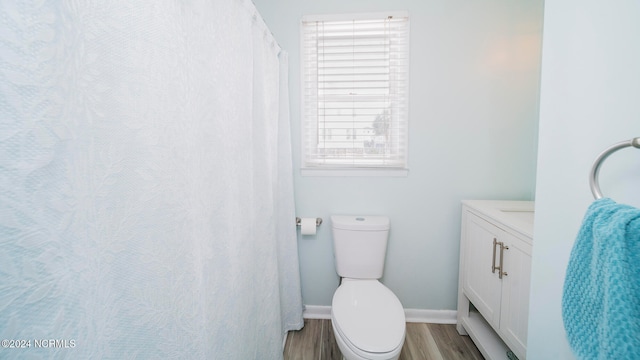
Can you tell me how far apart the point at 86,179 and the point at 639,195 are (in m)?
0.97

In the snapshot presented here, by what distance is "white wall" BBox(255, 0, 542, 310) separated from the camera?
153 centimetres

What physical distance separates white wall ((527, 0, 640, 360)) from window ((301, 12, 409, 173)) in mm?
974

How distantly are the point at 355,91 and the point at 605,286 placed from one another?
1474 millimetres

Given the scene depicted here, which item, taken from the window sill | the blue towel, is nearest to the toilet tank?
the window sill

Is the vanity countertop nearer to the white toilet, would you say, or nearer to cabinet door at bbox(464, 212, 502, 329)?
cabinet door at bbox(464, 212, 502, 329)

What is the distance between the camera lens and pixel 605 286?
43 cm

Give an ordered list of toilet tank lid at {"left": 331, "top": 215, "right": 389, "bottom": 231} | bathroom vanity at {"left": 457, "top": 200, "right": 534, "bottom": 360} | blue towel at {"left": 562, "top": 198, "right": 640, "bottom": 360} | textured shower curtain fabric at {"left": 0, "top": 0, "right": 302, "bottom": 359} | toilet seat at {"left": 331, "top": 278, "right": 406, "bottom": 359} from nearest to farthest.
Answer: textured shower curtain fabric at {"left": 0, "top": 0, "right": 302, "bottom": 359}, blue towel at {"left": 562, "top": 198, "right": 640, "bottom": 360}, toilet seat at {"left": 331, "top": 278, "right": 406, "bottom": 359}, bathroom vanity at {"left": 457, "top": 200, "right": 534, "bottom": 360}, toilet tank lid at {"left": 331, "top": 215, "right": 389, "bottom": 231}

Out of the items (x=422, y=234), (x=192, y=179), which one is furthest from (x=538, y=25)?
(x=192, y=179)

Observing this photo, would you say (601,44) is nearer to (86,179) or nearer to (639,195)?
(639,195)

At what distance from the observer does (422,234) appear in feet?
5.45

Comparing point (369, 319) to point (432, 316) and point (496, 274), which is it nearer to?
point (496, 274)

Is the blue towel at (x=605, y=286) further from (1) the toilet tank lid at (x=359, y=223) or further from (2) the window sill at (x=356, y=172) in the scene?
(2) the window sill at (x=356, y=172)

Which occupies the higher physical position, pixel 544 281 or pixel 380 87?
pixel 380 87

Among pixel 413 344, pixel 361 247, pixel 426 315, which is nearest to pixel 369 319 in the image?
pixel 361 247
